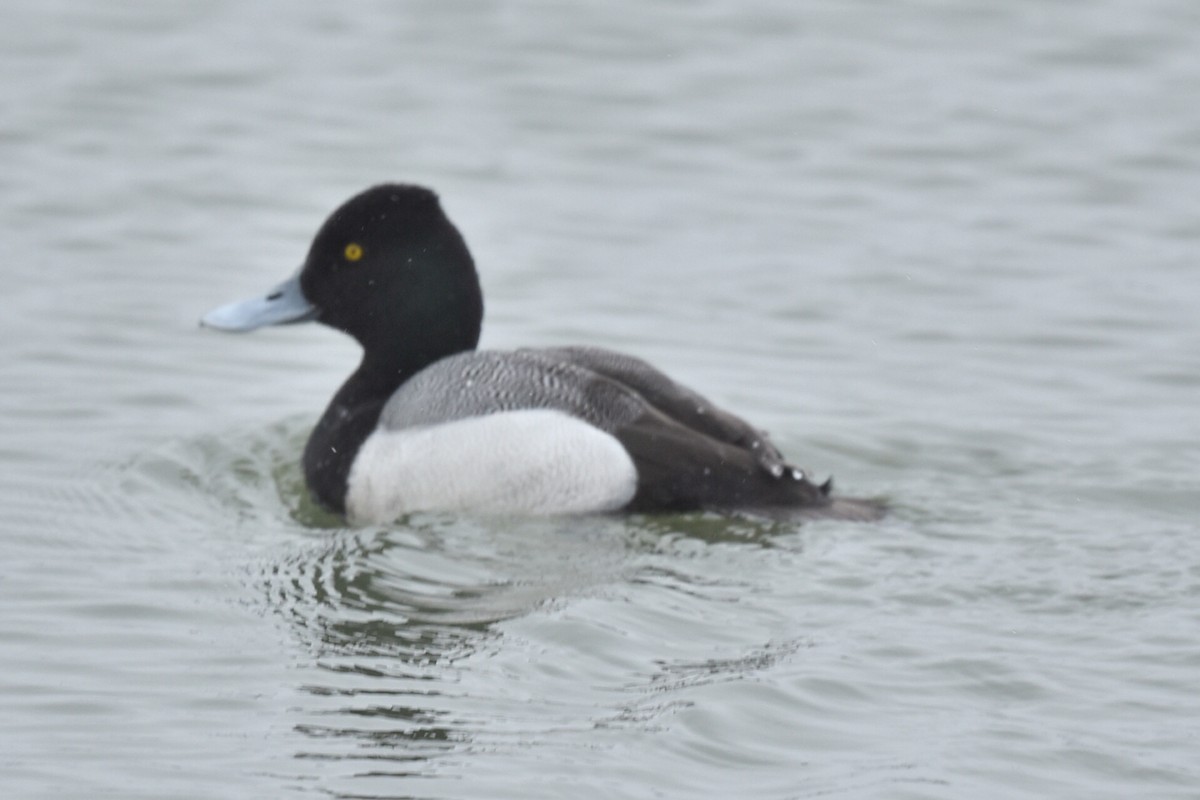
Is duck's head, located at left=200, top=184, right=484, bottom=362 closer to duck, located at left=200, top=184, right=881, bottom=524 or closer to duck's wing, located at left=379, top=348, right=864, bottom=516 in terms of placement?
duck, located at left=200, top=184, right=881, bottom=524

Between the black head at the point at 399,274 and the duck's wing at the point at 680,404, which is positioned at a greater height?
the black head at the point at 399,274

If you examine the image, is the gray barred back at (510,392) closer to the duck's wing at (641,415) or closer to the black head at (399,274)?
the duck's wing at (641,415)

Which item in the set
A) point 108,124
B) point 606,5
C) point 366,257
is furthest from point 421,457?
point 606,5

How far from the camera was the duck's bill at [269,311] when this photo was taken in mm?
8891

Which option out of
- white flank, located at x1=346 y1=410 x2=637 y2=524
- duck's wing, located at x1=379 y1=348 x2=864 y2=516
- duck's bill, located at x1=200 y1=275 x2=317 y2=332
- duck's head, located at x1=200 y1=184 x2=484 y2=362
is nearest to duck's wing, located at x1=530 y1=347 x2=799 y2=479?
duck's wing, located at x1=379 y1=348 x2=864 y2=516

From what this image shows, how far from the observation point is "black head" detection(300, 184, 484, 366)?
345 inches

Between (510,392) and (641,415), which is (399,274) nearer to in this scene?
(510,392)

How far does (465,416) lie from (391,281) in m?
0.84

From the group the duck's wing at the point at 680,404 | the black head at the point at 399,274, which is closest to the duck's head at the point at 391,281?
the black head at the point at 399,274

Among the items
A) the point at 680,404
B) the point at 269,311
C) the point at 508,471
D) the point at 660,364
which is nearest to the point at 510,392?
the point at 508,471

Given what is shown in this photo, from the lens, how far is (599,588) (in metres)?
7.22

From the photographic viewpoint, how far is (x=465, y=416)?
829 cm

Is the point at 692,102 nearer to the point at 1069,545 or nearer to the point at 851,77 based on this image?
the point at 851,77

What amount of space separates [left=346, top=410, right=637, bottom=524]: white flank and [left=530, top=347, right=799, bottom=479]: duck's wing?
1.01ft
